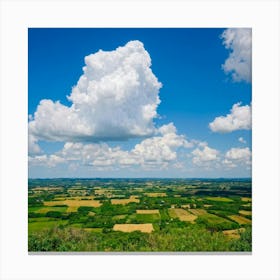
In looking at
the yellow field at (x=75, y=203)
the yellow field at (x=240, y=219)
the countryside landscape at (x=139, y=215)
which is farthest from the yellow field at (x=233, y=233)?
the yellow field at (x=75, y=203)

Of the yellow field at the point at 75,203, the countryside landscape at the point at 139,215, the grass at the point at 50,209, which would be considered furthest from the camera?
the yellow field at the point at 75,203

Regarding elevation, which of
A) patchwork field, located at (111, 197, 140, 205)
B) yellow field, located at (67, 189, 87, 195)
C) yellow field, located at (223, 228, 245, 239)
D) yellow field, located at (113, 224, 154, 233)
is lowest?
yellow field, located at (223, 228, 245, 239)

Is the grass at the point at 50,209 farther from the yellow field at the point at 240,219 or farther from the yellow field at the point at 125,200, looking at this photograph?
the yellow field at the point at 240,219

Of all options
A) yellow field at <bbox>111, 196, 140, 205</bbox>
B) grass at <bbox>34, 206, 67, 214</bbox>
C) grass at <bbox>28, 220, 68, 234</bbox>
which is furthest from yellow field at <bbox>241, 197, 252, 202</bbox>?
grass at <bbox>28, 220, 68, 234</bbox>

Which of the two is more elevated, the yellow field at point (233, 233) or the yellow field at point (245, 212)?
the yellow field at point (245, 212)

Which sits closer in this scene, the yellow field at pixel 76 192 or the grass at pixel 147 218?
the grass at pixel 147 218

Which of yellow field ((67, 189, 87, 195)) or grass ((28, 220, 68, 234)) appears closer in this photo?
grass ((28, 220, 68, 234))

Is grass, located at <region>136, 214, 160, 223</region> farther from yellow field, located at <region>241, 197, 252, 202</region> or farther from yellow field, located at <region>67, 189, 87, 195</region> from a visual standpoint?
yellow field, located at <region>241, 197, 252, 202</region>
